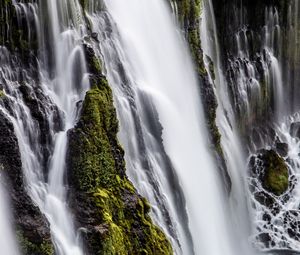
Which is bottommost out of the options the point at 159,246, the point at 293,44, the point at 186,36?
the point at 159,246

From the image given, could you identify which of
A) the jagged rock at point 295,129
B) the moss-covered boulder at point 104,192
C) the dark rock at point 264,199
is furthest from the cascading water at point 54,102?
the jagged rock at point 295,129

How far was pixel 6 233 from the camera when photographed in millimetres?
9938

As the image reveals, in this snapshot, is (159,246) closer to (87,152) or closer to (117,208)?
(117,208)

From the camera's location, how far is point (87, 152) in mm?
11758

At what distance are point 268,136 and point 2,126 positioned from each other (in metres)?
16.1

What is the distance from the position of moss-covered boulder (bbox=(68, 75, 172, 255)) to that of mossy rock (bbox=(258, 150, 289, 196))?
1066 centimetres

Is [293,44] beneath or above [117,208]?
above

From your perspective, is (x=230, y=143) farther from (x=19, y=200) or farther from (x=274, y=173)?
(x=19, y=200)

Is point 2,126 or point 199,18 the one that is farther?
point 199,18

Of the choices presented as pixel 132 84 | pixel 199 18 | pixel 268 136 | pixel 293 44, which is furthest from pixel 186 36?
pixel 293 44

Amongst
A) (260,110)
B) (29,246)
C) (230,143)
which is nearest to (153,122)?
(29,246)

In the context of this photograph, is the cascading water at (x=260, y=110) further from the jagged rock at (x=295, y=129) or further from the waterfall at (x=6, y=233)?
the waterfall at (x=6, y=233)

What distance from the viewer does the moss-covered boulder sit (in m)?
11.2

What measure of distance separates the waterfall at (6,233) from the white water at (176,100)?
177 inches
